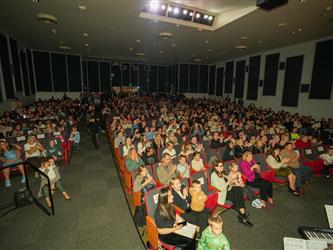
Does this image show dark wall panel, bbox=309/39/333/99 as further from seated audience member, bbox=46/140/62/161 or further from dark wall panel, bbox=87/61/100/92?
dark wall panel, bbox=87/61/100/92

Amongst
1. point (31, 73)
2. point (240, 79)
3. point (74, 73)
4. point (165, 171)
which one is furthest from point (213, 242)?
point (74, 73)

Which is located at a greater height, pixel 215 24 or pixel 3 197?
pixel 215 24

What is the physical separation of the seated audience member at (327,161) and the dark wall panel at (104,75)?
22.1 m

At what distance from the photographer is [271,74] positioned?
13594 mm

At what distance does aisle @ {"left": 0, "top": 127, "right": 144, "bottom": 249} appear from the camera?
3033 mm

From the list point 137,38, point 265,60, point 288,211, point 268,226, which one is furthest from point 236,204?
point 265,60

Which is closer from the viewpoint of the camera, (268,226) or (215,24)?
(268,226)

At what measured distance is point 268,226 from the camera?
11.5ft

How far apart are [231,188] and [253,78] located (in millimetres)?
14138

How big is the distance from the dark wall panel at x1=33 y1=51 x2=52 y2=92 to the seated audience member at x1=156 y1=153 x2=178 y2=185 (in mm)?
16909

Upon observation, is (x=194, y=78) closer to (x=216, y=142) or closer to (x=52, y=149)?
(x=216, y=142)

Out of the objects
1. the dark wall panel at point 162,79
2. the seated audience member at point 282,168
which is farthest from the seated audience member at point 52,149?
the dark wall panel at point 162,79

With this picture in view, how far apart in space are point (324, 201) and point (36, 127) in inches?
365

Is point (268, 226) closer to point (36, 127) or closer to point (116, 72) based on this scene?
point (36, 127)
